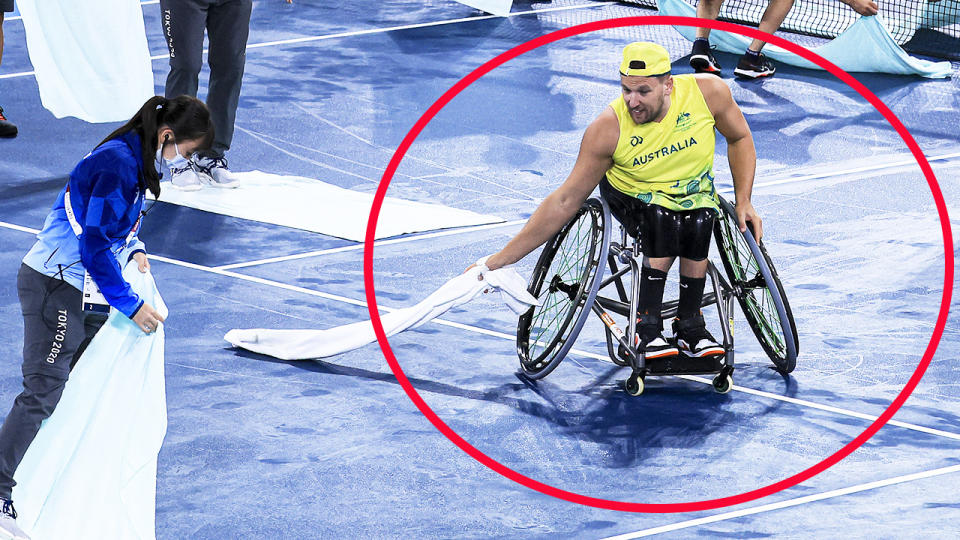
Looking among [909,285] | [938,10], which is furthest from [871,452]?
[938,10]

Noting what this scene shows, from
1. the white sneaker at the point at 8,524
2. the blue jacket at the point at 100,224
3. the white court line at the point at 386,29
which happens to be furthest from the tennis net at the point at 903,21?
the white sneaker at the point at 8,524

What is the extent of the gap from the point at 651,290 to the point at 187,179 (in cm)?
293

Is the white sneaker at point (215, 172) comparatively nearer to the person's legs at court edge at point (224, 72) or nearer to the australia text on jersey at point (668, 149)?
the person's legs at court edge at point (224, 72)

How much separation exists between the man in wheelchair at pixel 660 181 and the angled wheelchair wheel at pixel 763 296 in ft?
0.32

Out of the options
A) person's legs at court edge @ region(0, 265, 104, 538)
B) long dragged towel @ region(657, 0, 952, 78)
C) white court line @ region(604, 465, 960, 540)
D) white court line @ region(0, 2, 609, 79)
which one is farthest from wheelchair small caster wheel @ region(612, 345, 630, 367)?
white court line @ region(0, 2, 609, 79)

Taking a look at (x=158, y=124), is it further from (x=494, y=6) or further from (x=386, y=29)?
(x=494, y=6)

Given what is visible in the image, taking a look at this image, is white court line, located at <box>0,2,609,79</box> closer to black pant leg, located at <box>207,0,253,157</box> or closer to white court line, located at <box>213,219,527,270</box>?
black pant leg, located at <box>207,0,253,157</box>

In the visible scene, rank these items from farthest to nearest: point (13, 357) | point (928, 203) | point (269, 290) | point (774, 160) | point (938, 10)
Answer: point (938, 10)
point (774, 160)
point (928, 203)
point (269, 290)
point (13, 357)

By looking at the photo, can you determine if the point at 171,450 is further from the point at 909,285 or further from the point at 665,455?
the point at 909,285

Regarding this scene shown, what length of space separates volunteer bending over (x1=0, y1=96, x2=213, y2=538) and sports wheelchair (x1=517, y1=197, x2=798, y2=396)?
144cm

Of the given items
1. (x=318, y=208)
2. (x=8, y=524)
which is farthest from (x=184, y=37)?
(x=8, y=524)

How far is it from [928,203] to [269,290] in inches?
122

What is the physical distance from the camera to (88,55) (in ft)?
23.3

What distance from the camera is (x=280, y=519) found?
12.8 feet
